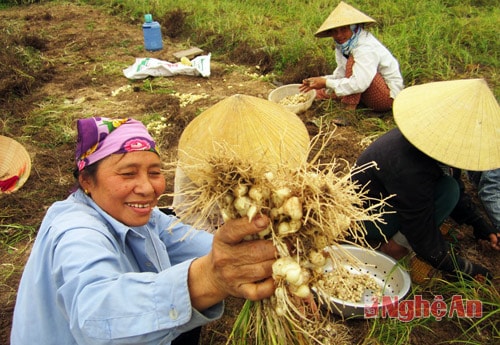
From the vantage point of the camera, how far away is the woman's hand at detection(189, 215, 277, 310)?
1044 millimetres

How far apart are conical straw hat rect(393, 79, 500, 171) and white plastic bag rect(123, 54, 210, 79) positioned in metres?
4.16

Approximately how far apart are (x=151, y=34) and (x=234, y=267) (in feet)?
21.4

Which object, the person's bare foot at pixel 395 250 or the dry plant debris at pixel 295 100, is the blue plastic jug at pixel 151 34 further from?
the person's bare foot at pixel 395 250

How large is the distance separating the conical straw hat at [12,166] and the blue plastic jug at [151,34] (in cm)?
380

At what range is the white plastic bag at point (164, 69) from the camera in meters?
5.77

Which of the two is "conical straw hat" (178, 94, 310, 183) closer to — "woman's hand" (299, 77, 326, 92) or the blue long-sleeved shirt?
the blue long-sleeved shirt

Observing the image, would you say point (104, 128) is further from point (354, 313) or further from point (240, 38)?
point (240, 38)

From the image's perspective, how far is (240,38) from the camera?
6.45 meters

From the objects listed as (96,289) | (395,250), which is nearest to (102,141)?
(96,289)

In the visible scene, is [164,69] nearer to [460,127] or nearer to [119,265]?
[460,127]

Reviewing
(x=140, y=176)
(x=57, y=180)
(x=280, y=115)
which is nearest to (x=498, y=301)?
(x=280, y=115)
